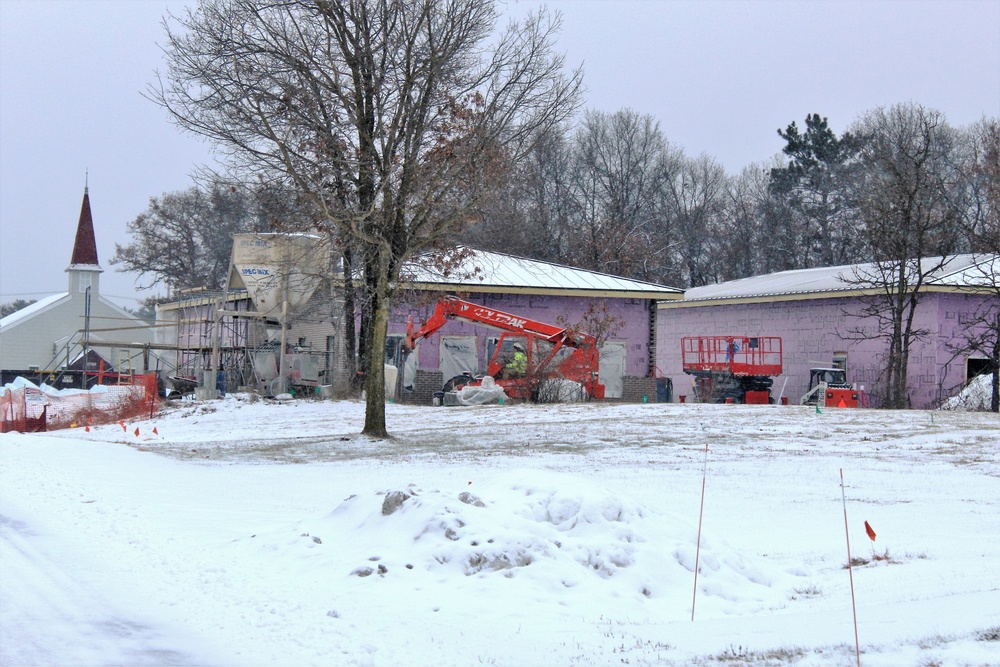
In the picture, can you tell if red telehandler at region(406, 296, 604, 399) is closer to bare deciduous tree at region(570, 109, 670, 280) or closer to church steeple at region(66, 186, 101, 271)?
bare deciduous tree at region(570, 109, 670, 280)

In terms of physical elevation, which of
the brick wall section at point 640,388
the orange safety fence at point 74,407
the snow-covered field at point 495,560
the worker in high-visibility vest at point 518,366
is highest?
the worker in high-visibility vest at point 518,366

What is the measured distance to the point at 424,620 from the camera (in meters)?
7.46

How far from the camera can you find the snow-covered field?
6555 millimetres

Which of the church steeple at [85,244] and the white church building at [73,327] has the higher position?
the church steeple at [85,244]

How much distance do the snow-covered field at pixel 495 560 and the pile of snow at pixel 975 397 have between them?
15.2 meters

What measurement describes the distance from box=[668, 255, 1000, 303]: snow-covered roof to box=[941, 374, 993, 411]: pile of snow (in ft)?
10.1

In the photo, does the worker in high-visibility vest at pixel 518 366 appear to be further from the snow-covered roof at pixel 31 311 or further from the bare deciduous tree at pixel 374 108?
the snow-covered roof at pixel 31 311

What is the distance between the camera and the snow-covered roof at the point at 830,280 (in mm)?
34188

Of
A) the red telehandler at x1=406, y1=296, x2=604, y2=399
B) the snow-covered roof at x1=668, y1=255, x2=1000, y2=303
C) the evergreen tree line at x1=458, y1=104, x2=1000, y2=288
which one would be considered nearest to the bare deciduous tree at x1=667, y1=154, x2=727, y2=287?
the evergreen tree line at x1=458, y1=104, x2=1000, y2=288

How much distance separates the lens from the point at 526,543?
889cm

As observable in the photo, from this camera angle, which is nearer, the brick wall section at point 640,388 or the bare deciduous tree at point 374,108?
the bare deciduous tree at point 374,108

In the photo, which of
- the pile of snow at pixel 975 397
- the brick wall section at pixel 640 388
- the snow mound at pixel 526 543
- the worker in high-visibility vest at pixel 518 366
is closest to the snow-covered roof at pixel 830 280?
the pile of snow at pixel 975 397

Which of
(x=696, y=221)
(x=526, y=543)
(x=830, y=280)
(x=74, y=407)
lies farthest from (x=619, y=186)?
(x=526, y=543)

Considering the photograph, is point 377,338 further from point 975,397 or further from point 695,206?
point 695,206
